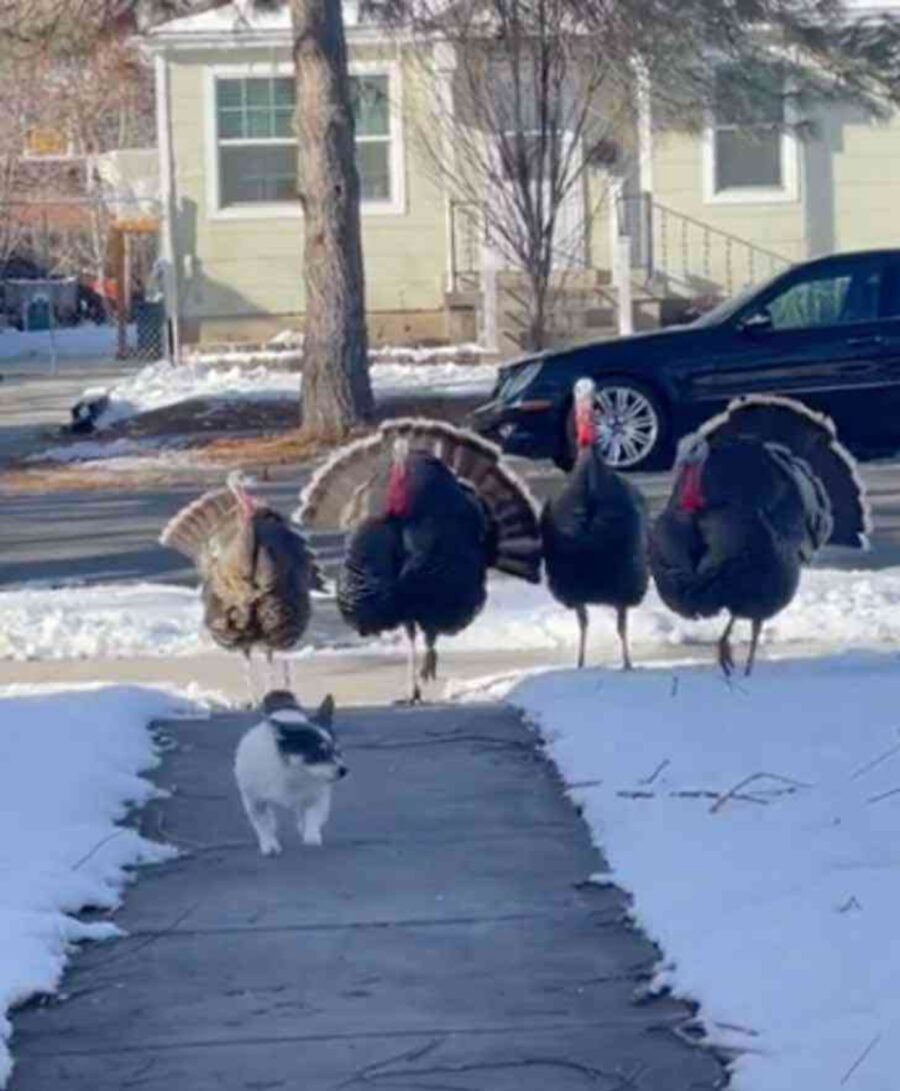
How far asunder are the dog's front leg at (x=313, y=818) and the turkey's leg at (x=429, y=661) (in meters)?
4.01

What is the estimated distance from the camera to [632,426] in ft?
72.8

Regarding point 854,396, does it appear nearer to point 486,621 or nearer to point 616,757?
point 486,621

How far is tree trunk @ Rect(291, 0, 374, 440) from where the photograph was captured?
2558cm

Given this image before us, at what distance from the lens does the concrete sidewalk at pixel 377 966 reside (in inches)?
254

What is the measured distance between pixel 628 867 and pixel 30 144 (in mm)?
49645

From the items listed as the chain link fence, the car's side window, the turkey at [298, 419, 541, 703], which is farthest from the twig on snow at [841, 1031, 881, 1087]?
the chain link fence

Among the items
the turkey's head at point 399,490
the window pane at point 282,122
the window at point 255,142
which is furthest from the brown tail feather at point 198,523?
the window pane at point 282,122

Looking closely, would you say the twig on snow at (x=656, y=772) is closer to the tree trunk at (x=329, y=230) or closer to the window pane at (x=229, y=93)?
the tree trunk at (x=329, y=230)

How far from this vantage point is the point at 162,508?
71.4 ft

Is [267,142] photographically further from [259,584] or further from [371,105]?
[259,584]

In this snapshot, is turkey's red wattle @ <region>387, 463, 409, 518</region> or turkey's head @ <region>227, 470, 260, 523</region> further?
turkey's red wattle @ <region>387, 463, 409, 518</region>

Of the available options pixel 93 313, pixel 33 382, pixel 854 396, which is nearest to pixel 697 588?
pixel 854 396

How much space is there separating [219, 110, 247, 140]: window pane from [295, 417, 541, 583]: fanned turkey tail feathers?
71.4 feet

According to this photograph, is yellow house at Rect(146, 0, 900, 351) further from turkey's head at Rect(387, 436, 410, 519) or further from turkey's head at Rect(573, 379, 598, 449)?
turkey's head at Rect(387, 436, 410, 519)
